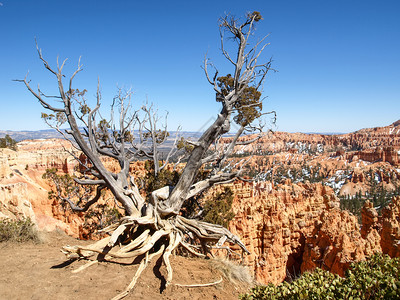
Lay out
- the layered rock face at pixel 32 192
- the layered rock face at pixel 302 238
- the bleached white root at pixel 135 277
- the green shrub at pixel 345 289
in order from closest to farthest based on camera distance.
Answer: the green shrub at pixel 345 289, the bleached white root at pixel 135 277, the layered rock face at pixel 32 192, the layered rock face at pixel 302 238

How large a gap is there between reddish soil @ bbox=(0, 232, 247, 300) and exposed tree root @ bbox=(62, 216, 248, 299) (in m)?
0.14

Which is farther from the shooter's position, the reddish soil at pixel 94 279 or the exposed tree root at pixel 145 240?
the exposed tree root at pixel 145 240

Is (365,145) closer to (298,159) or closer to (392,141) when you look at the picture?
(392,141)

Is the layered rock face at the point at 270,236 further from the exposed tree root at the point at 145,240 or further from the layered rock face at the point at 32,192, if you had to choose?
the exposed tree root at the point at 145,240

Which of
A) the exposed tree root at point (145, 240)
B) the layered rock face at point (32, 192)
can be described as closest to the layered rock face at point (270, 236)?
the layered rock face at point (32, 192)

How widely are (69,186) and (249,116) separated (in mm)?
7490

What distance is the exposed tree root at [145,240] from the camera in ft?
14.0

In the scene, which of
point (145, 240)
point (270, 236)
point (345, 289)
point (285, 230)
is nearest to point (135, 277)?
point (145, 240)

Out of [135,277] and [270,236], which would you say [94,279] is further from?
[270,236]

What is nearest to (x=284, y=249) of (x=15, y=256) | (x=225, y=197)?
(x=225, y=197)

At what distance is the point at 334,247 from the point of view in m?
15.4

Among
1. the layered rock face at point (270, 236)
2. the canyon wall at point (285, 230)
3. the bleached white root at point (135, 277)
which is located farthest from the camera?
the layered rock face at point (270, 236)

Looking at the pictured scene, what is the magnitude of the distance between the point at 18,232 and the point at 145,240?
3.17 metres

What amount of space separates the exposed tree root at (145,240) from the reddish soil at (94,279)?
0.14 metres
